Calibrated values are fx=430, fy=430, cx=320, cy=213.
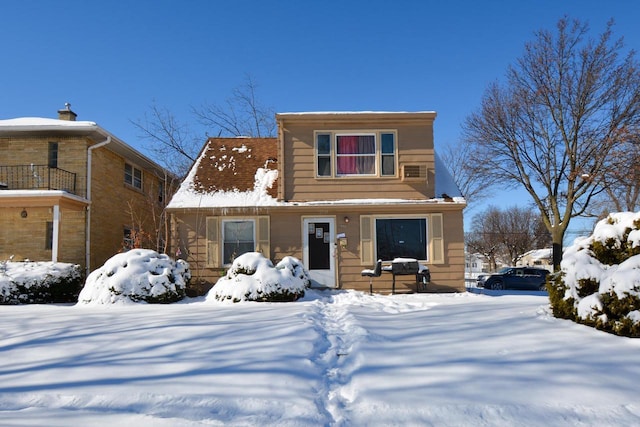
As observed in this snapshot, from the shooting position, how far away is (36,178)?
534 inches

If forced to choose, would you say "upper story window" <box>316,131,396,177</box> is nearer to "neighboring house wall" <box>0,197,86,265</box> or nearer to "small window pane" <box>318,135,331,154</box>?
"small window pane" <box>318,135,331,154</box>

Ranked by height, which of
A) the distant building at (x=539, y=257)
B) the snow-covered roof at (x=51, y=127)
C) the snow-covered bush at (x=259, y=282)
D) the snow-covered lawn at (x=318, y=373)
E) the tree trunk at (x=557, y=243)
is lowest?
the distant building at (x=539, y=257)

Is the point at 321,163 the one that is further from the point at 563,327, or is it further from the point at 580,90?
the point at 580,90

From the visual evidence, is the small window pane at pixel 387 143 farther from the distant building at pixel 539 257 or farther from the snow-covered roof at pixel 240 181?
the distant building at pixel 539 257

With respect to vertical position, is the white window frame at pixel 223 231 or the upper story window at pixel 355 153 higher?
the upper story window at pixel 355 153

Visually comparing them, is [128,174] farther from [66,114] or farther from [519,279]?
[519,279]

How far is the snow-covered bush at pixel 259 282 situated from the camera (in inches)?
365

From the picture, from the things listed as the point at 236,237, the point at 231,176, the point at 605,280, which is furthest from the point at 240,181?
the point at 605,280

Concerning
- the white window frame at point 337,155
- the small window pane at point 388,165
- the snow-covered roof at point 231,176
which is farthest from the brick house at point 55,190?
the small window pane at point 388,165

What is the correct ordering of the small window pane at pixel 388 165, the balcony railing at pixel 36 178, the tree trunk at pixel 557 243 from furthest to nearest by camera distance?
1. the tree trunk at pixel 557 243
2. the balcony railing at pixel 36 178
3. the small window pane at pixel 388 165

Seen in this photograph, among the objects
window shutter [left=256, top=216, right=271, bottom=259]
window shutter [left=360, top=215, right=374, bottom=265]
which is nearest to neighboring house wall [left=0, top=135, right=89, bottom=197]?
window shutter [left=256, top=216, right=271, bottom=259]

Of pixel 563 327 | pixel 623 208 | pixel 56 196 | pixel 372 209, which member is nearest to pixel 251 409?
pixel 563 327

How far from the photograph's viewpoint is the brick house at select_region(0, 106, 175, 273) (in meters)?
13.2

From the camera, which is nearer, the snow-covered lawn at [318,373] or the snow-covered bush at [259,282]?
the snow-covered lawn at [318,373]
